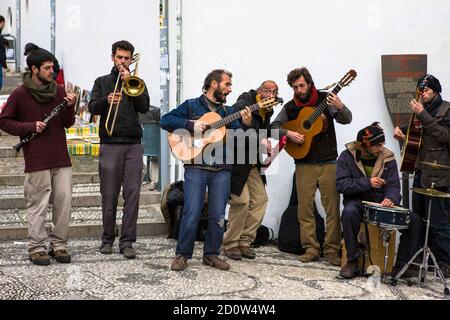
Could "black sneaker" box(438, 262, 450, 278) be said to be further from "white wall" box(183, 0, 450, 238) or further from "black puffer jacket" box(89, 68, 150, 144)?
"black puffer jacket" box(89, 68, 150, 144)

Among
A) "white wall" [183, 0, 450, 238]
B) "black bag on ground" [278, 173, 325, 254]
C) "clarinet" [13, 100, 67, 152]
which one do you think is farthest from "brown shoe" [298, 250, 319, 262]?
"clarinet" [13, 100, 67, 152]

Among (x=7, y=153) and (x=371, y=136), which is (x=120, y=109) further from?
(x=7, y=153)

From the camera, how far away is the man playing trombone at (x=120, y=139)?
8.09m

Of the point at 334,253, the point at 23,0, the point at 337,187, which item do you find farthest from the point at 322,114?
the point at 23,0

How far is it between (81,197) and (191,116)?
2.47 meters

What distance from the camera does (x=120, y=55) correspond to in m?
8.08

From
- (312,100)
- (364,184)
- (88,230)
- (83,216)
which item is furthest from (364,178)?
(83,216)

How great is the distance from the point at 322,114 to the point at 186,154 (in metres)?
1.46

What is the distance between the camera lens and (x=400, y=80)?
916 centimetres

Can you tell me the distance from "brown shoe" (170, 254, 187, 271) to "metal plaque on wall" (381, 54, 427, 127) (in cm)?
285

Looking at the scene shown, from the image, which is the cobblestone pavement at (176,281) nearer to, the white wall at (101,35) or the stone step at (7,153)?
the stone step at (7,153)

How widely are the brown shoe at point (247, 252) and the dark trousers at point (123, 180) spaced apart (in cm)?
105

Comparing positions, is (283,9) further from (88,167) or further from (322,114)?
(88,167)

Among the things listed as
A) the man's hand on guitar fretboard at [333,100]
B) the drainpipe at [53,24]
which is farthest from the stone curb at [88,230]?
the drainpipe at [53,24]
